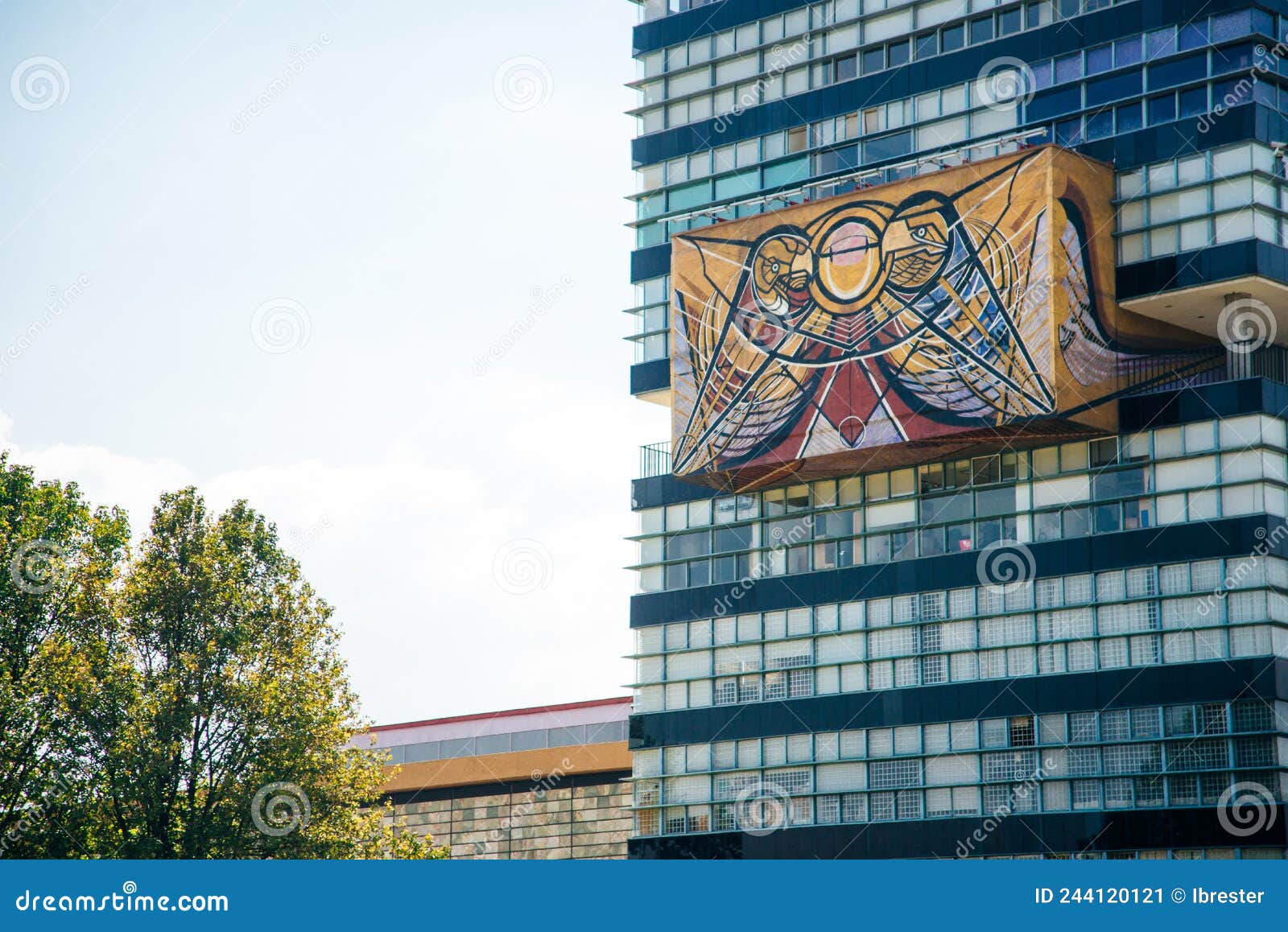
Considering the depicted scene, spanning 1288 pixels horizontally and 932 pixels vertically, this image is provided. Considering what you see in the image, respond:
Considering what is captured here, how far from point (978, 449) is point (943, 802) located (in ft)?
40.3

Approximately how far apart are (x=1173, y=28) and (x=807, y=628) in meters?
24.6

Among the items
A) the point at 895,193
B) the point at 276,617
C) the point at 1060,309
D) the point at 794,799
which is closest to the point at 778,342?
the point at 895,193

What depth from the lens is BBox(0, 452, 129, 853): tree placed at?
5969 centimetres

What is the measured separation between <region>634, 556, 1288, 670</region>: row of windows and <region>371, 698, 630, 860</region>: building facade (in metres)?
8.97

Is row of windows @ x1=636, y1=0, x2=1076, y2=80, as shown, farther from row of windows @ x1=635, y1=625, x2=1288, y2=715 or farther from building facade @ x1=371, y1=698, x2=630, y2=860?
building facade @ x1=371, y1=698, x2=630, y2=860

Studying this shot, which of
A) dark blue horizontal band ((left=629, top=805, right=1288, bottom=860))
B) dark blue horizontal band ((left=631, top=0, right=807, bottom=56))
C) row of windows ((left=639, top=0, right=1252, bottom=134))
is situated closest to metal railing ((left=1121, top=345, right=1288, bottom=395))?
row of windows ((left=639, top=0, right=1252, bottom=134))

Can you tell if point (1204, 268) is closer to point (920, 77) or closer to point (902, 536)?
point (920, 77)

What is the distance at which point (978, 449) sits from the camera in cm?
6103

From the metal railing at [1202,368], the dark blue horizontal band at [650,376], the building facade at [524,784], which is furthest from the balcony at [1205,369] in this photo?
the building facade at [524,784]

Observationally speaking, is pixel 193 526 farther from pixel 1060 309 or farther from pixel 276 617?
pixel 1060 309

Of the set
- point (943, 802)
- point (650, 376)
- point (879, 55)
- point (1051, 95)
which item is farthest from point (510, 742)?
point (1051, 95)

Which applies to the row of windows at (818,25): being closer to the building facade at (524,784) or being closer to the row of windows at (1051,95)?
the row of windows at (1051,95)

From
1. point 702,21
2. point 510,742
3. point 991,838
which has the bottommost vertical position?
point 991,838

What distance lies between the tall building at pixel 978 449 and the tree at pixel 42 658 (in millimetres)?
21022
